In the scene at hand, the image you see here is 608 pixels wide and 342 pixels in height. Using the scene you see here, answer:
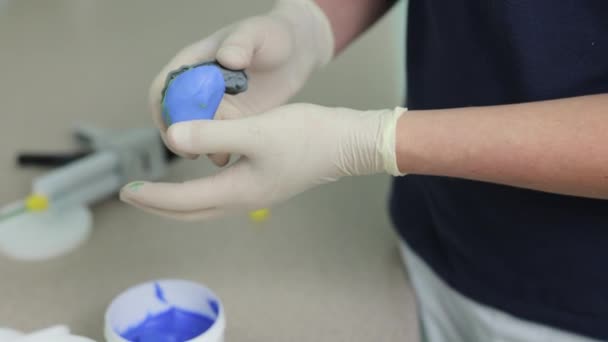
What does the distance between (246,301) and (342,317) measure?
111 millimetres

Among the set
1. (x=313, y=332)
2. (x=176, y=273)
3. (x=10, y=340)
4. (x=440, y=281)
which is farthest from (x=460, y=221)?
(x=10, y=340)

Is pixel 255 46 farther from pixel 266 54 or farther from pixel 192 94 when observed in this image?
pixel 192 94

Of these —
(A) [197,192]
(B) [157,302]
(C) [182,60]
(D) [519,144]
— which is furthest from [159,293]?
(D) [519,144]

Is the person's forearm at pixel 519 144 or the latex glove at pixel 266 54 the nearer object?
the person's forearm at pixel 519 144

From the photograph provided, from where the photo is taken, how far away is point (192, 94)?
58 centimetres

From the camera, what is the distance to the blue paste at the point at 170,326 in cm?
63

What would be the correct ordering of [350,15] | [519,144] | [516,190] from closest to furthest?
1. [519,144]
2. [516,190]
3. [350,15]

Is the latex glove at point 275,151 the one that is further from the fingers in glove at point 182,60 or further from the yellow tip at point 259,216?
the yellow tip at point 259,216

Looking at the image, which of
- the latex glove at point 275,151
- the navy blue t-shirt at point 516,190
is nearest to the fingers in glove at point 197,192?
the latex glove at point 275,151

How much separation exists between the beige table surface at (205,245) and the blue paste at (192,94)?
261mm

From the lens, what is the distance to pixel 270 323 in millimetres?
740

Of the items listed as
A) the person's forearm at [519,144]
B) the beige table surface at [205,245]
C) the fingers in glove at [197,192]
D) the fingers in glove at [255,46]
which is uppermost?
the fingers in glove at [255,46]

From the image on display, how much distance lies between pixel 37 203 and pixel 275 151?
441mm

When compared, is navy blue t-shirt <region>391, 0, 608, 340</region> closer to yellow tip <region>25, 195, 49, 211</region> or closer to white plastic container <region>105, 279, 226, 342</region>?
white plastic container <region>105, 279, 226, 342</region>
